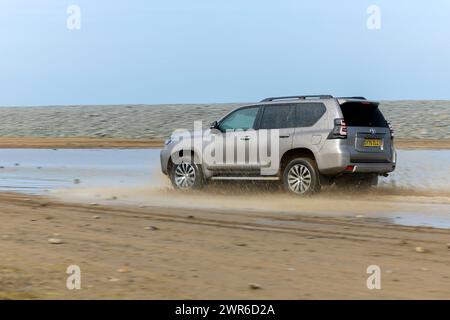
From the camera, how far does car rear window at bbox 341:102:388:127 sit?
13.4 metres

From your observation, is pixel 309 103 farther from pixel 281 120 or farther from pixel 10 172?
pixel 10 172

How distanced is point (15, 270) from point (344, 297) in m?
3.22

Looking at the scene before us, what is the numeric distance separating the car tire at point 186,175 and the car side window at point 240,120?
1.01 meters

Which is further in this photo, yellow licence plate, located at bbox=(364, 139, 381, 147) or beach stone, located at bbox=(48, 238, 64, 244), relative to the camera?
yellow licence plate, located at bbox=(364, 139, 381, 147)

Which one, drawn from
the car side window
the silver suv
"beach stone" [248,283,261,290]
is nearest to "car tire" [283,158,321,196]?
the silver suv

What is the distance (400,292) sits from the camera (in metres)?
6.11

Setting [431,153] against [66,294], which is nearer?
[66,294]

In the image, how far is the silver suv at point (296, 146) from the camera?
13391mm

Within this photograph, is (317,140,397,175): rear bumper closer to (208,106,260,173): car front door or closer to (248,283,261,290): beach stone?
(208,106,260,173): car front door

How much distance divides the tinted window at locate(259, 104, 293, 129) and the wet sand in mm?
20850

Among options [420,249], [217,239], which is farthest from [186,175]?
[420,249]

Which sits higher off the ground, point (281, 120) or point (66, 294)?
point (281, 120)
